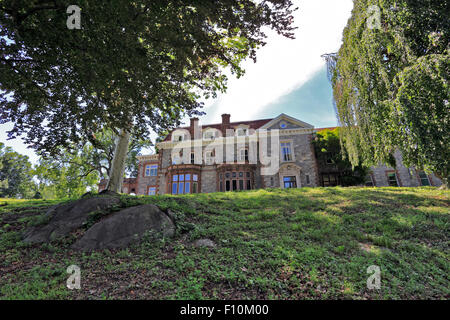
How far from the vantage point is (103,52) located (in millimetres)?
4820

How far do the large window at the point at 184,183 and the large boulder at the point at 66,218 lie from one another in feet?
53.1

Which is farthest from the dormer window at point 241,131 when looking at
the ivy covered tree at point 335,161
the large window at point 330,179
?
the large window at point 330,179

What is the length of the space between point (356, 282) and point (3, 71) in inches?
369

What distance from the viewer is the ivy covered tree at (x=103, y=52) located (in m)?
4.44

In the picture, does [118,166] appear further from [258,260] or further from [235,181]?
[235,181]

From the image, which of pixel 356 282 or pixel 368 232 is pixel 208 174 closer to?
pixel 368 232

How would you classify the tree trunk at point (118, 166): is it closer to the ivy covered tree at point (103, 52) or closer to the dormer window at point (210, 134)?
the ivy covered tree at point (103, 52)

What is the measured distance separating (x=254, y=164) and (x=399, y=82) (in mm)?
15803

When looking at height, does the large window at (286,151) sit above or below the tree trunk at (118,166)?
above

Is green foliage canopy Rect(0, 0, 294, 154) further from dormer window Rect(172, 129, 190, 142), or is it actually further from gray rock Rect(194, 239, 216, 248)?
dormer window Rect(172, 129, 190, 142)

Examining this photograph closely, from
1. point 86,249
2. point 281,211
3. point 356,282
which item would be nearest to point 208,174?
point 281,211

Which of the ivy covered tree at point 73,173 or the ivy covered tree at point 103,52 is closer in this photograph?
the ivy covered tree at point 103,52

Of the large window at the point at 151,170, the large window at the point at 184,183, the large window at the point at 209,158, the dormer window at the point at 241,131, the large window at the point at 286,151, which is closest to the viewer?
the large window at the point at 286,151
